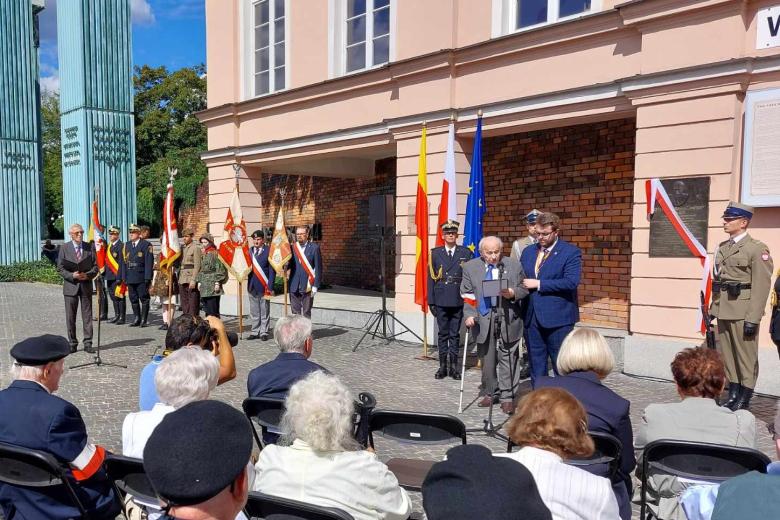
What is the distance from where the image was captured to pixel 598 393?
296 cm

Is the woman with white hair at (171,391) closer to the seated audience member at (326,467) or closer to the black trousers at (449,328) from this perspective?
the seated audience member at (326,467)

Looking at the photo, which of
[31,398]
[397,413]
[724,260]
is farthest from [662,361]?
[31,398]

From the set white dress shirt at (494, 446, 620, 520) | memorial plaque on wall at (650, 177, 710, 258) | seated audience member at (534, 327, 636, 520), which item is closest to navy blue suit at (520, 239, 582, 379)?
memorial plaque on wall at (650, 177, 710, 258)

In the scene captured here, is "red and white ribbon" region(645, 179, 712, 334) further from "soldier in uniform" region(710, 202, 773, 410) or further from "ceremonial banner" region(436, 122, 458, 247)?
"ceremonial banner" region(436, 122, 458, 247)

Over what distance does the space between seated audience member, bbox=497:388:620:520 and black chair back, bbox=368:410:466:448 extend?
2.67 feet

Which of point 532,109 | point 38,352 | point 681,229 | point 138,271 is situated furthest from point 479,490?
point 138,271

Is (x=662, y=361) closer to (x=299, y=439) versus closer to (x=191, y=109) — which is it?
(x=299, y=439)

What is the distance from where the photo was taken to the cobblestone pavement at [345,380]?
18.3 ft

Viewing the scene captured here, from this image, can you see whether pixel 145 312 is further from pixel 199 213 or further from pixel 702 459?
pixel 702 459

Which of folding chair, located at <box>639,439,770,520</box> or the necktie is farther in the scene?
the necktie

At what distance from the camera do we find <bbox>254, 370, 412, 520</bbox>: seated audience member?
2242mm

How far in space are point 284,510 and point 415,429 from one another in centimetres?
112

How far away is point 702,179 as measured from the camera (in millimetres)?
6871

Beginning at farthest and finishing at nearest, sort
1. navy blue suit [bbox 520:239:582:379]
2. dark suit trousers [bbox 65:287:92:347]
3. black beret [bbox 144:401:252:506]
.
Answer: dark suit trousers [bbox 65:287:92:347]
navy blue suit [bbox 520:239:582:379]
black beret [bbox 144:401:252:506]
